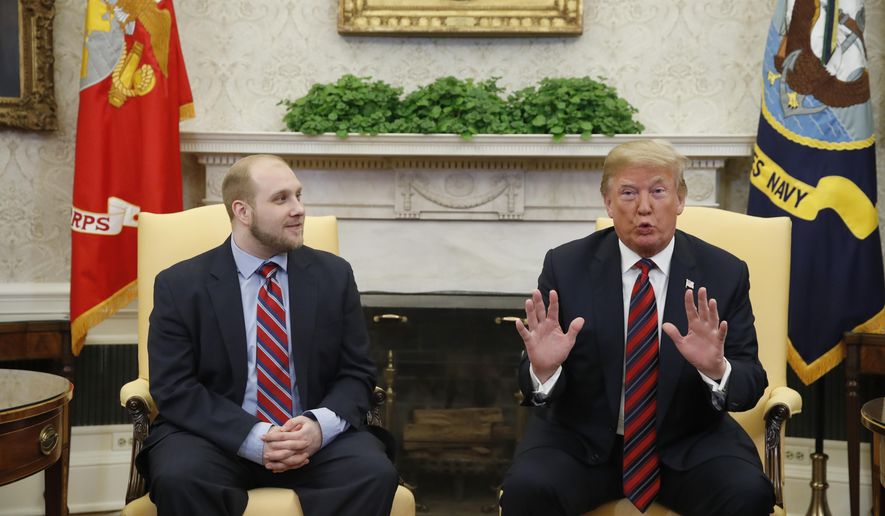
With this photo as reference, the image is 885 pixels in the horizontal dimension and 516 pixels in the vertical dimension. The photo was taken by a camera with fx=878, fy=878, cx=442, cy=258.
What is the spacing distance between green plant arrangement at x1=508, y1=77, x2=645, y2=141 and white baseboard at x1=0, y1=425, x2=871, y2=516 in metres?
1.75

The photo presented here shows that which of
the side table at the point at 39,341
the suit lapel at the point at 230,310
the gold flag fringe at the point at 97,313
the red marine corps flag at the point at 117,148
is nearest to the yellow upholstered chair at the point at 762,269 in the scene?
the suit lapel at the point at 230,310

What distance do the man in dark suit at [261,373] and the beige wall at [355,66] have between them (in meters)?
1.78

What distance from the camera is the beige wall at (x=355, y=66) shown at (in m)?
4.28

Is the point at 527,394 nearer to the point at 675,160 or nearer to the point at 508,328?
the point at 675,160

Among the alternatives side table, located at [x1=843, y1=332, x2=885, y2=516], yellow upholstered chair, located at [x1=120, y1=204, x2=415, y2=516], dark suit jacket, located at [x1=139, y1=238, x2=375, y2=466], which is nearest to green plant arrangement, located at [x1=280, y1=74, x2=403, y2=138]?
yellow upholstered chair, located at [x1=120, y1=204, x2=415, y2=516]

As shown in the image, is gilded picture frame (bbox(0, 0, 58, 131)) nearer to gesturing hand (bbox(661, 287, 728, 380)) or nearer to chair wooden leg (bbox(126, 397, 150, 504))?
chair wooden leg (bbox(126, 397, 150, 504))

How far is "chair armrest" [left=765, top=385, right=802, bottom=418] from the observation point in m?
2.62

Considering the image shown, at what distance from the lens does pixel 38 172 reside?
14.0 ft

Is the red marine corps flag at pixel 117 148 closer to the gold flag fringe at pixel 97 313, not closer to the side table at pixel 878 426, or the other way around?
the gold flag fringe at pixel 97 313

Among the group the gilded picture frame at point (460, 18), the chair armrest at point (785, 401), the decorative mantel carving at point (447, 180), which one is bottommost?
the chair armrest at point (785, 401)

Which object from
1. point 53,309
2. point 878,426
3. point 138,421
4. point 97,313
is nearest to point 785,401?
point 878,426

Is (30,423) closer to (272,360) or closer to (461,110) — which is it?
(272,360)

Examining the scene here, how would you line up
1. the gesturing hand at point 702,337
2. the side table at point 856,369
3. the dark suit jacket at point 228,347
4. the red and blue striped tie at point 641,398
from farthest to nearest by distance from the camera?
the side table at point 856,369
the dark suit jacket at point 228,347
the red and blue striped tie at point 641,398
the gesturing hand at point 702,337

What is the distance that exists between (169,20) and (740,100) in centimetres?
275
